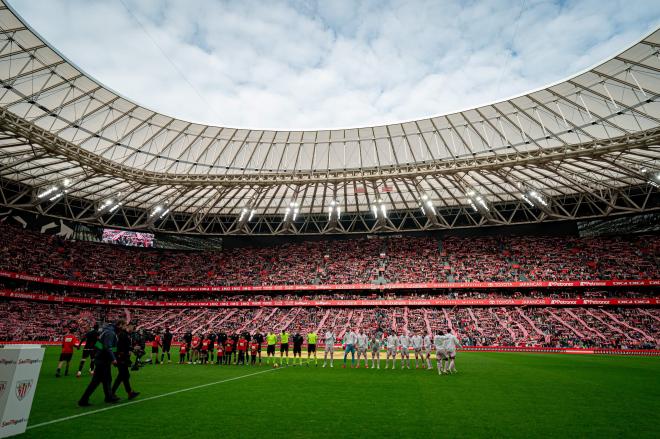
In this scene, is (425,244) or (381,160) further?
(425,244)

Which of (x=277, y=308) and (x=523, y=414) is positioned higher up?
(x=277, y=308)

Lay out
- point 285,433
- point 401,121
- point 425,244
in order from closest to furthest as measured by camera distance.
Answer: point 285,433, point 401,121, point 425,244

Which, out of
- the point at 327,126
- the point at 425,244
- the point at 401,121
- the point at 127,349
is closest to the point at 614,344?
the point at 425,244

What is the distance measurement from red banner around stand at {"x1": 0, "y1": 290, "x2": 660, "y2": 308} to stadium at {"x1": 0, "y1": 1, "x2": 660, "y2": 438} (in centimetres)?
29

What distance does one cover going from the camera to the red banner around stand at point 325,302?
123ft

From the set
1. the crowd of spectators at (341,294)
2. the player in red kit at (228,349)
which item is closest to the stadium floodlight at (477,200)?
the crowd of spectators at (341,294)

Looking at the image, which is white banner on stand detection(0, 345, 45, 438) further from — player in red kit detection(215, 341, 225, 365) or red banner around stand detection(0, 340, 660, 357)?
red banner around stand detection(0, 340, 660, 357)

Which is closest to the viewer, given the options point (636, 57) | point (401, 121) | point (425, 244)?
point (636, 57)

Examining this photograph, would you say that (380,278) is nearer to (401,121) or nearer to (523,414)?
(401,121)

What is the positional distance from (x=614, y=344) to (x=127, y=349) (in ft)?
124

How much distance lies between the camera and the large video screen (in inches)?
2009

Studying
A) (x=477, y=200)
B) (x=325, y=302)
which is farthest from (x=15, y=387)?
(x=325, y=302)

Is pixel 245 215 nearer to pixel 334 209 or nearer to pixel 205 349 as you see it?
pixel 334 209

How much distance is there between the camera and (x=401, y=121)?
100 ft
